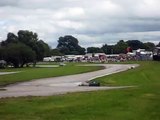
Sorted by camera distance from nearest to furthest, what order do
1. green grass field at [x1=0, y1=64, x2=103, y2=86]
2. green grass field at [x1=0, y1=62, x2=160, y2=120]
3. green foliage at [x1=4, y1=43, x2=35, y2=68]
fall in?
green grass field at [x1=0, y1=62, x2=160, y2=120] → green grass field at [x1=0, y1=64, x2=103, y2=86] → green foliage at [x1=4, y1=43, x2=35, y2=68]

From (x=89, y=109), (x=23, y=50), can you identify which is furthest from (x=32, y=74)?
(x=89, y=109)

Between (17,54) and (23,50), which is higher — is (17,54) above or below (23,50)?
below

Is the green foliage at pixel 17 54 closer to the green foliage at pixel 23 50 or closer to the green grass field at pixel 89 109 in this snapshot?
the green foliage at pixel 23 50

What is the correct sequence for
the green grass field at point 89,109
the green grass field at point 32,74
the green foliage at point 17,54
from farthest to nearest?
the green foliage at point 17,54 < the green grass field at point 32,74 < the green grass field at point 89,109

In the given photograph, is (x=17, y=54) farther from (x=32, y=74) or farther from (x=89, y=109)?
(x=89, y=109)

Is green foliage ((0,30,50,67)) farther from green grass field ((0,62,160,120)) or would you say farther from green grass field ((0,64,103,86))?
green grass field ((0,62,160,120))

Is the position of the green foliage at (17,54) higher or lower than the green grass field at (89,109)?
higher

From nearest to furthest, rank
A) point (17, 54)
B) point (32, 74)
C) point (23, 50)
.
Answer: point (32, 74) < point (17, 54) < point (23, 50)

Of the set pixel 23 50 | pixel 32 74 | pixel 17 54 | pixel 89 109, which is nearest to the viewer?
pixel 89 109

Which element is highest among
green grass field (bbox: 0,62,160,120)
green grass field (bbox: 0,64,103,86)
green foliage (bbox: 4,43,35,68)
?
green foliage (bbox: 4,43,35,68)

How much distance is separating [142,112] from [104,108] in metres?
2.11

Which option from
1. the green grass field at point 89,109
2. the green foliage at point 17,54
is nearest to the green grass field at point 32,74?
the green grass field at point 89,109

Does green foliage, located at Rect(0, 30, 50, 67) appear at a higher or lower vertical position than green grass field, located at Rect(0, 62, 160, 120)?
higher

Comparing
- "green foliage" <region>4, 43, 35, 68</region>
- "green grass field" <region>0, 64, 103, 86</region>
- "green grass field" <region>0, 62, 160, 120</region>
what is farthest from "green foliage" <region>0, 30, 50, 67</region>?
"green grass field" <region>0, 62, 160, 120</region>
